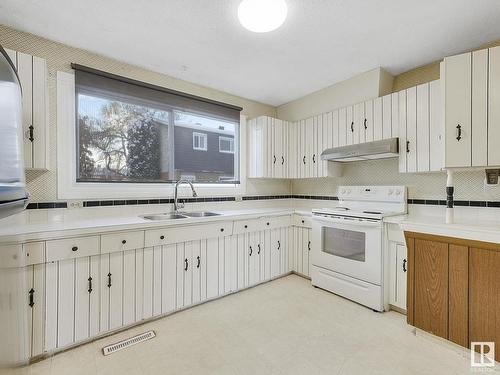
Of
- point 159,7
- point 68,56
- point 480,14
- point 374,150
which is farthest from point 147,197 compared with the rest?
point 480,14

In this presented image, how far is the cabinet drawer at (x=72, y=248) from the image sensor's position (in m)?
1.66

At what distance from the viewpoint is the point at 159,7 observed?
1702 millimetres

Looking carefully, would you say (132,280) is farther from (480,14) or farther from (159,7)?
(480,14)

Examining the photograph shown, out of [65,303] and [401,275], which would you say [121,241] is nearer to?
[65,303]

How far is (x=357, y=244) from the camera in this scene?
2477mm

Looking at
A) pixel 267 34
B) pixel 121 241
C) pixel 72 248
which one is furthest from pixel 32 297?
pixel 267 34

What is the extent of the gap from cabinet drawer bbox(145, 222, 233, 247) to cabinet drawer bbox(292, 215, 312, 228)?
1.02m

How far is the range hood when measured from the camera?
2393 millimetres

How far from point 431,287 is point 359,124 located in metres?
1.72

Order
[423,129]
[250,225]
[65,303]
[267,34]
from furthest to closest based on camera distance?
[250,225], [423,129], [267,34], [65,303]

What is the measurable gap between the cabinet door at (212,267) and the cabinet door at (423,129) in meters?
2.11

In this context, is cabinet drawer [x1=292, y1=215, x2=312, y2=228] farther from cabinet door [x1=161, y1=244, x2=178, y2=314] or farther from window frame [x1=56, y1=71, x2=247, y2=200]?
window frame [x1=56, y1=71, x2=247, y2=200]

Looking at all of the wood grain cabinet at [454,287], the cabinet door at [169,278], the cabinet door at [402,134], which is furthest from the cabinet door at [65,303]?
the cabinet door at [402,134]

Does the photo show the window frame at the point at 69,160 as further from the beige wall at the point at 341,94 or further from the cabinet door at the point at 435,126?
the cabinet door at the point at 435,126
